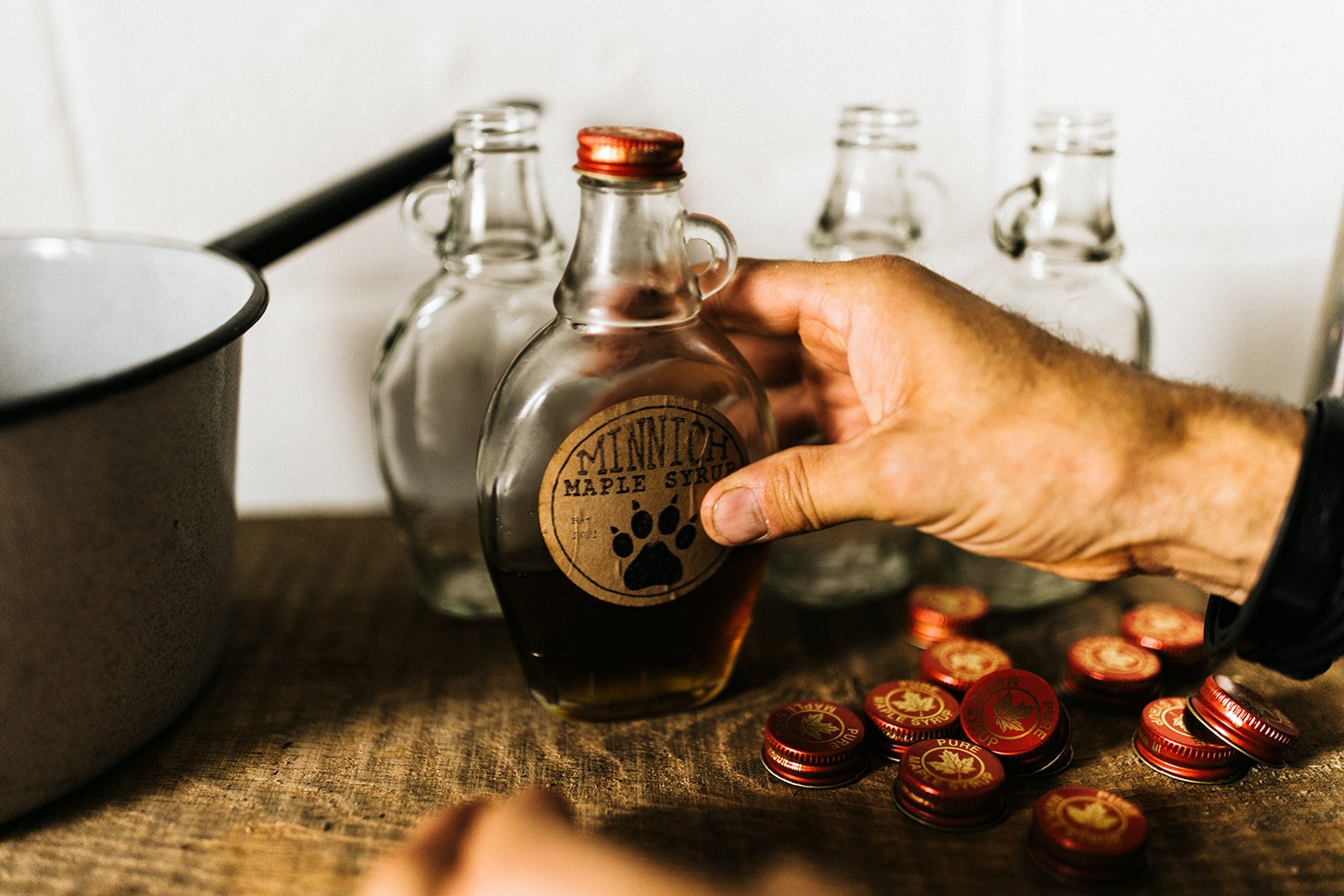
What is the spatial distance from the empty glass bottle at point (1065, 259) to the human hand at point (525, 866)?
1.25ft

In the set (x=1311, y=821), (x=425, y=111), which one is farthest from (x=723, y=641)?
(x=425, y=111)

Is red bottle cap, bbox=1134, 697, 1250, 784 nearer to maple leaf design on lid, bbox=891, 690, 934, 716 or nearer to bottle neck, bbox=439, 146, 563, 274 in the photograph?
maple leaf design on lid, bbox=891, 690, 934, 716

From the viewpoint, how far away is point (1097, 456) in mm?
486

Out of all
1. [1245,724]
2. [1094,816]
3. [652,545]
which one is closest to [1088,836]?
[1094,816]

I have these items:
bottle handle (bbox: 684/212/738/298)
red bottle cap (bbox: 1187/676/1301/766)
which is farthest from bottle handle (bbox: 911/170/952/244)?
red bottle cap (bbox: 1187/676/1301/766)

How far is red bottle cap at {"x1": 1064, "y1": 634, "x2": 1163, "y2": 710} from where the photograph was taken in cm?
59

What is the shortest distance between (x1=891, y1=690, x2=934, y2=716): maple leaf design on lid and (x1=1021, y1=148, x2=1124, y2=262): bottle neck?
0.30m

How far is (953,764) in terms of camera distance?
20.4 inches

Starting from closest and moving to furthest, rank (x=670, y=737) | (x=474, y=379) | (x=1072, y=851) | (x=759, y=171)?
(x=1072, y=851)
(x=670, y=737)
(x=474, y=379)
(x=759, y=171)

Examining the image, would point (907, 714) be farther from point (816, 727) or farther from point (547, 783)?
point (547, 783)

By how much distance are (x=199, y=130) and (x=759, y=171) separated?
1.34ft

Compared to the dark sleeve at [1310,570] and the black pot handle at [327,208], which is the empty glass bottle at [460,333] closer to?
the black pot handle at [327,208]

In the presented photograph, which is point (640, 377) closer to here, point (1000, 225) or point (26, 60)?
point (1000, 225)

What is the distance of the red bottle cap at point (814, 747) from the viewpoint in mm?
525
